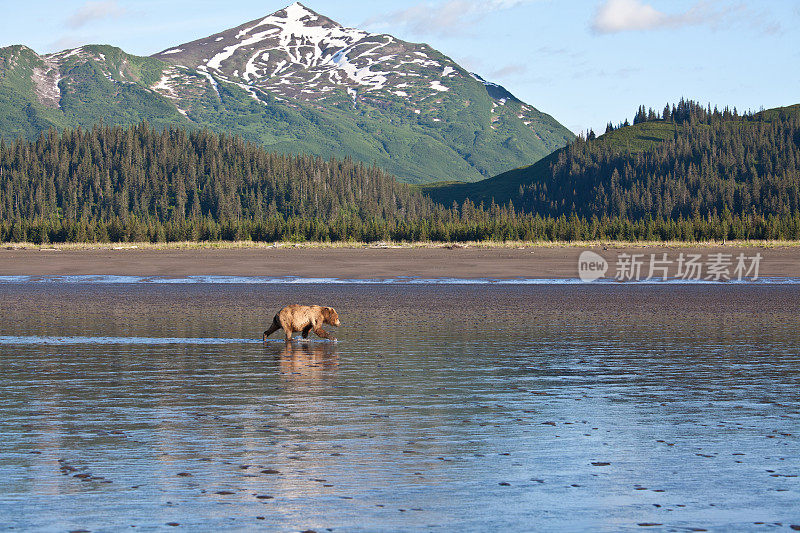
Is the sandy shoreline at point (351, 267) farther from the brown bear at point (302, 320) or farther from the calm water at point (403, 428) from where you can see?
the calm water at point (403, 428)

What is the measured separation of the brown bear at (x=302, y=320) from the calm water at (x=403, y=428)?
0.76m

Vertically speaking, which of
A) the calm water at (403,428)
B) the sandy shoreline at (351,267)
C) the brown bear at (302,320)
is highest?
the sandy shoreline at (351,267)

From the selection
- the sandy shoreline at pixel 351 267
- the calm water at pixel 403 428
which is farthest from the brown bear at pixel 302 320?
the sandy shoreline at pixel 351 267

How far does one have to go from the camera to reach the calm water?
10.8 meters

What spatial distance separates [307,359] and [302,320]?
4.63 m

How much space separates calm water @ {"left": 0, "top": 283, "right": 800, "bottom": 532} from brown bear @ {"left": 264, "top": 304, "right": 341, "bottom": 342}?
0.76m

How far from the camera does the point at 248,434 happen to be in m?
15.0

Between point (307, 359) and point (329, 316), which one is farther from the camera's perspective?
point (329, 316)

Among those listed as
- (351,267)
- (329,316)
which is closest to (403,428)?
(329,316)

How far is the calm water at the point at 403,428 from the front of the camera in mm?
10820

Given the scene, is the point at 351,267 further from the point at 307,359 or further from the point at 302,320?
the point at 307,359

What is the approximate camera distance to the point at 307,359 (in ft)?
82.0

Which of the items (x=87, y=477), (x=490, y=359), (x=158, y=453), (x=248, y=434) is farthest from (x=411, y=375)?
(x=87, y=477)

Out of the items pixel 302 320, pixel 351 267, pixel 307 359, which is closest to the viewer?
pixel 307 359
